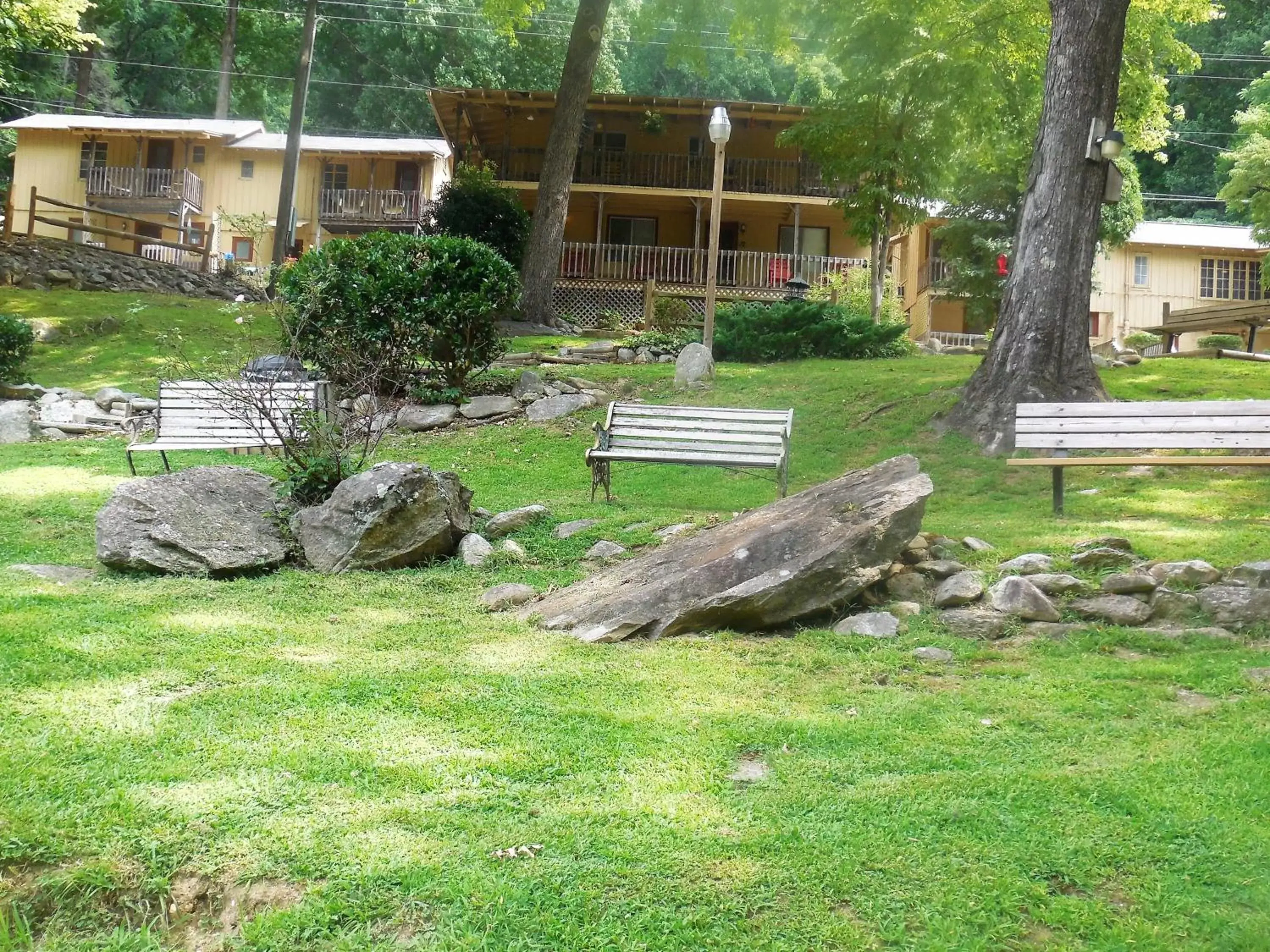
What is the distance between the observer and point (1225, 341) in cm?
3002

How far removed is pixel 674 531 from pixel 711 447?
1784 millimetres

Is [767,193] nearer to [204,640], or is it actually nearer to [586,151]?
[586,151]

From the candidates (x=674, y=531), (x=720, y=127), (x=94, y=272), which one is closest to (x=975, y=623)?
(x=674, y=531)

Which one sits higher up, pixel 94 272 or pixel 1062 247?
pixel 94 272

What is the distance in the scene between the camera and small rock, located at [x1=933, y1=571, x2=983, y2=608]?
5.93 metres

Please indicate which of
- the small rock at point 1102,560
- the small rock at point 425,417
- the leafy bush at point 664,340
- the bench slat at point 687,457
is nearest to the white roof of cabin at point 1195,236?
the leafy bush at point 664,340

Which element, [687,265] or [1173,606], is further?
[687,265]

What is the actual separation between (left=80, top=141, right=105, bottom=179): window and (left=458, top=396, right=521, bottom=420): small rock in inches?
1090

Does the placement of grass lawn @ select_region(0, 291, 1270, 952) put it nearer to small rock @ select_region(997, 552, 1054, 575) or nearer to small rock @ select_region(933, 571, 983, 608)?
small rock @ select_region(933, 571, 983, 608)

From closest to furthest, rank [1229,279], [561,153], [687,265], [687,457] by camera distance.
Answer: [687,457] → [561,153] → [687,265] → [1229,279]

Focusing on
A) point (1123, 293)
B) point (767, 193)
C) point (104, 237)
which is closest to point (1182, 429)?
point (767, 193)

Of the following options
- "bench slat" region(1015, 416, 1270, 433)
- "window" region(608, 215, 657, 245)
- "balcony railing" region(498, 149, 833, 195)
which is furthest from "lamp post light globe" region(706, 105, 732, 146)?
"window" region(608, 215, 657, 245)

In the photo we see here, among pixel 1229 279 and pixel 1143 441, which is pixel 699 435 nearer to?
pixel 1143 441

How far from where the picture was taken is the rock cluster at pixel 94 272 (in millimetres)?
22859
